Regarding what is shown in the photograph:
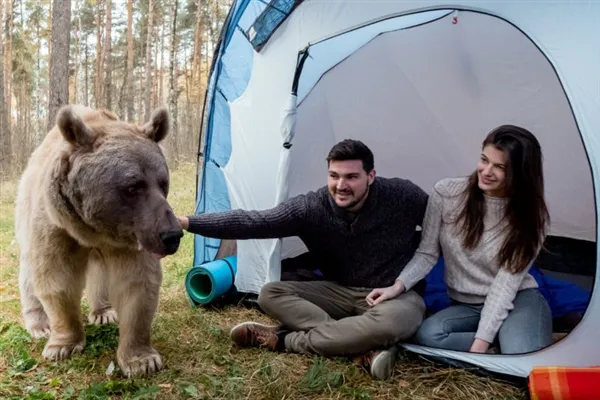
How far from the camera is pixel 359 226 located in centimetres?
325

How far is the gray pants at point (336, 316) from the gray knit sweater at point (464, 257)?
0.73 ft

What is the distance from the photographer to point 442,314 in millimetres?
3215

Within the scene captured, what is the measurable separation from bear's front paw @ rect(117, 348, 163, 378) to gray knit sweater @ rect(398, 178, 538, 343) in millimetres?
1492

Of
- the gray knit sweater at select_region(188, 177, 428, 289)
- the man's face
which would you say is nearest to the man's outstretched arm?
the gray knit sweater at select_region(188, 177, 428, 289)

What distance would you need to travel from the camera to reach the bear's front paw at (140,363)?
288 cm

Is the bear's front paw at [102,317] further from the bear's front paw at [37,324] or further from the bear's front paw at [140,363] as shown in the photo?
the bear's front paw at [140,363]

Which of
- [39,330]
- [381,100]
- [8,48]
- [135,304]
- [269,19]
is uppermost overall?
[8,48]

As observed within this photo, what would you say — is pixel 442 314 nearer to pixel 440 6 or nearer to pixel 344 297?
pixel 344 297

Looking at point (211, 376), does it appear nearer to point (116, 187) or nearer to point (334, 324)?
point (334, 324)

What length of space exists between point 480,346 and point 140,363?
73.4 inches

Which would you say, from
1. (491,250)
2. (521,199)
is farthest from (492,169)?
(491,250)

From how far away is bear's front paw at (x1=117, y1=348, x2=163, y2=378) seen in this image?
288 centimetres

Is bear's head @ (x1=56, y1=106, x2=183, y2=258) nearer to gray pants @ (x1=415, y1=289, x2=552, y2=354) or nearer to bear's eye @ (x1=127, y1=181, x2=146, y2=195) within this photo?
bear's eye @ (x1=127, y1=181, x2=146, y2=195)

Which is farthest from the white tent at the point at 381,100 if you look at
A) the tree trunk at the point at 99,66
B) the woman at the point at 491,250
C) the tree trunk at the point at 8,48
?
the tree trunk at the point at 8,48
